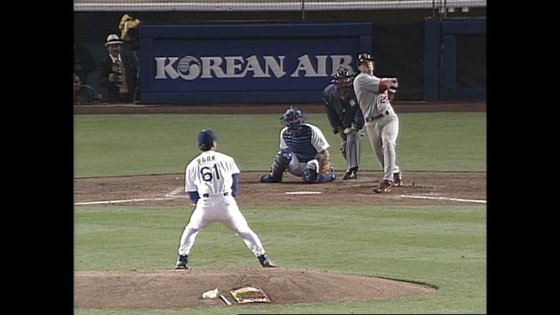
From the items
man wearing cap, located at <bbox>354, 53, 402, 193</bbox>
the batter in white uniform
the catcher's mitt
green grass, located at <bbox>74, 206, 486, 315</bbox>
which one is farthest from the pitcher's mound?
the catcher's mitt

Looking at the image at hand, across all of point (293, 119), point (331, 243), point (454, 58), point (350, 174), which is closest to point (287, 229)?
point (331, 243)

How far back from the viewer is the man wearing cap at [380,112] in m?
15.4

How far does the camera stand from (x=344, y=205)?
1448cm

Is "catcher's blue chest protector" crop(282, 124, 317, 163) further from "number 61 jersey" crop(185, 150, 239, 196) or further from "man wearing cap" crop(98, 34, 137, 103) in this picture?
"man wearing cap" crop(98, 34, 137, 103)

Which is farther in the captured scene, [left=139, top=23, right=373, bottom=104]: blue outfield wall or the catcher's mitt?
[left=139, top=23, right=373, bottom=104]: blue outfield wall

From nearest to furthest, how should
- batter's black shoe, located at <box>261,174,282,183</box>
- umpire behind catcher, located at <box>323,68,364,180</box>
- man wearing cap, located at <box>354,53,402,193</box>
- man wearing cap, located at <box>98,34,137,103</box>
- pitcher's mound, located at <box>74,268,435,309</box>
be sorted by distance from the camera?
pitcher's mound, located at <box>74,268,435,309</box>, man wearing cap, located at <box>354,53,402,193</box>, batter's black shoe, located at <box>261,174,282,183</box>, umpire behind catcher, located at <box>323,68,364,180</box>, man wearing cap, located at <box>98,34,137,103</box>

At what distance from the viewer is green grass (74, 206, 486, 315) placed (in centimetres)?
909

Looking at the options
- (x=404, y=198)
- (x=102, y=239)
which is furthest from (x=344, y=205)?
(x=102, y=239)

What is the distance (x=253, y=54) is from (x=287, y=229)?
52.0ft

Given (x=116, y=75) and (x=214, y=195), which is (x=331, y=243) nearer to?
(x=214, y=195)

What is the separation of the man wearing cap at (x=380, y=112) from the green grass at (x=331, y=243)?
1.44m

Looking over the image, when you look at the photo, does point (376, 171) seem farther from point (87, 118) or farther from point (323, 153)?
point (87, 118)

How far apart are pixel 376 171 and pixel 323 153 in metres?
2.21

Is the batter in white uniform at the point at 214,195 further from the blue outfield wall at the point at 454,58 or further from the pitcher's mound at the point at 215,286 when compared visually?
the blue outfield wall at the point at 454,58
